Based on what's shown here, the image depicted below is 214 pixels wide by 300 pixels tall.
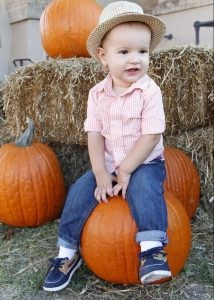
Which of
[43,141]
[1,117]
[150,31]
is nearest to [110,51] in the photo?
[150,31]

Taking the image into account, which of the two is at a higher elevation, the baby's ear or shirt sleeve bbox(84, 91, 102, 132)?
the baby's ear

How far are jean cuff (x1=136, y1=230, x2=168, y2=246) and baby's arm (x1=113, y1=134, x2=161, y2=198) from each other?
21 cm

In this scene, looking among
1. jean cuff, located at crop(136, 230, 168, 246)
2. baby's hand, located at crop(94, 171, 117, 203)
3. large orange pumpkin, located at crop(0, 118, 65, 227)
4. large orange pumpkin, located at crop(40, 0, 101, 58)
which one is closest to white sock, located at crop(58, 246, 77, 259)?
baby's hand, located at crop(94, 171, 117, 203)

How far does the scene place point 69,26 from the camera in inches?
122

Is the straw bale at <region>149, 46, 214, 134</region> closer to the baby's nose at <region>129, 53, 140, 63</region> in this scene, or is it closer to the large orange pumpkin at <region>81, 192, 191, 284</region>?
the baby's nose at <region>129, 53, 140, 63</region>

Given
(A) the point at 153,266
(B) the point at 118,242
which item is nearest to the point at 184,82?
(B) the point at 118,242

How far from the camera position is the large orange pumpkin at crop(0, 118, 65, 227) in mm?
2578

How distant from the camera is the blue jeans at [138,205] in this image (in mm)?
1736

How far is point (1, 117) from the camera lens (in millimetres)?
3936

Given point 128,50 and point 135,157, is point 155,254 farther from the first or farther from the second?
point 128,50

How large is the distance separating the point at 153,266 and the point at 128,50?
868 millimetres

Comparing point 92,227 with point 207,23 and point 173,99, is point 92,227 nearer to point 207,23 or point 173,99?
point 173,99

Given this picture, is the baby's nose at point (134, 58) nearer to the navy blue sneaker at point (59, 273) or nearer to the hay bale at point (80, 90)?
the hay bale at point (80, 90)

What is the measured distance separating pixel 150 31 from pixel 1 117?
2.34 m
